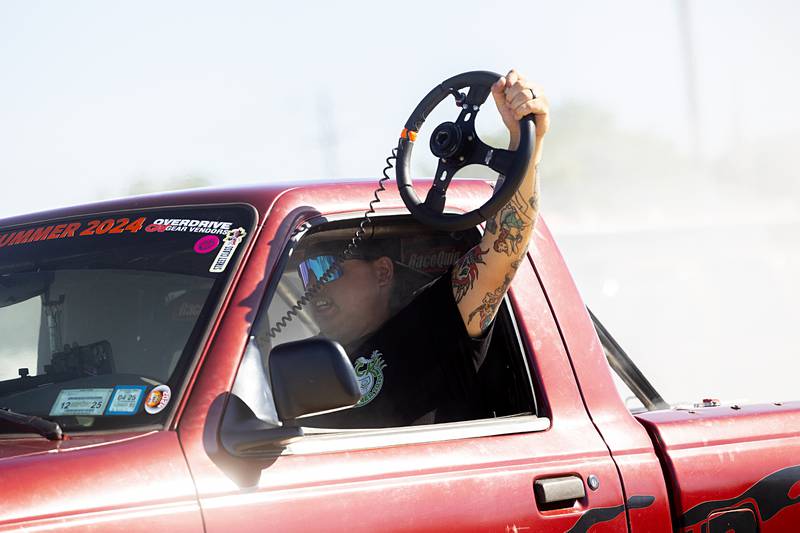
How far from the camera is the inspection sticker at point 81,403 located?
2.69 meters

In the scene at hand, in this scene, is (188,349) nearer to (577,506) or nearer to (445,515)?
(445,515)

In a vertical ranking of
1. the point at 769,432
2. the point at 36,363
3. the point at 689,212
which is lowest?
the point at 689,212

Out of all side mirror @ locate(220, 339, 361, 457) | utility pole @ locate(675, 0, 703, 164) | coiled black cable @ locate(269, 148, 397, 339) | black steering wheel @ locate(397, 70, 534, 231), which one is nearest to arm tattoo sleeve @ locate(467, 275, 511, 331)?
black steering wheel @ locate(397, 70, 534, 231)

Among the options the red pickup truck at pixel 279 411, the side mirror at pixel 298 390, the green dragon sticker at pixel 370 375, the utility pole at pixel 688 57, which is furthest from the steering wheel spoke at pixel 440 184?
the utility pole at pixel 688 57

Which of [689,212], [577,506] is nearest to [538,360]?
[577,506]

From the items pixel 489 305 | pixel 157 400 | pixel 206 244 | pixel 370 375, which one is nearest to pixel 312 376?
pixel 157 400

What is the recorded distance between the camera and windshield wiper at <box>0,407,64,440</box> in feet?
8.45

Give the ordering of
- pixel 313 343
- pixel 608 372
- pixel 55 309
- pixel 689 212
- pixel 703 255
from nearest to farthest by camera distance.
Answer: pixel 313 343 → pixel 55 309 → pixel 608 372 → pixel 703 255 → pixel 689 212

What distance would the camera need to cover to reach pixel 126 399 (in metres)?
2.68

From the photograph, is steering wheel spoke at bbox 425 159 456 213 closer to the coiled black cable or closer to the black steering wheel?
the black steering wheel

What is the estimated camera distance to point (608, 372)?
11.4ft

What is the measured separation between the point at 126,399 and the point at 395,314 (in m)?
1.07

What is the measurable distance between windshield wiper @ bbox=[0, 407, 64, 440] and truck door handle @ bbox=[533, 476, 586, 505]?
1.14 meters

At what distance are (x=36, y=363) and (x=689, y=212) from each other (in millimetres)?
26499
